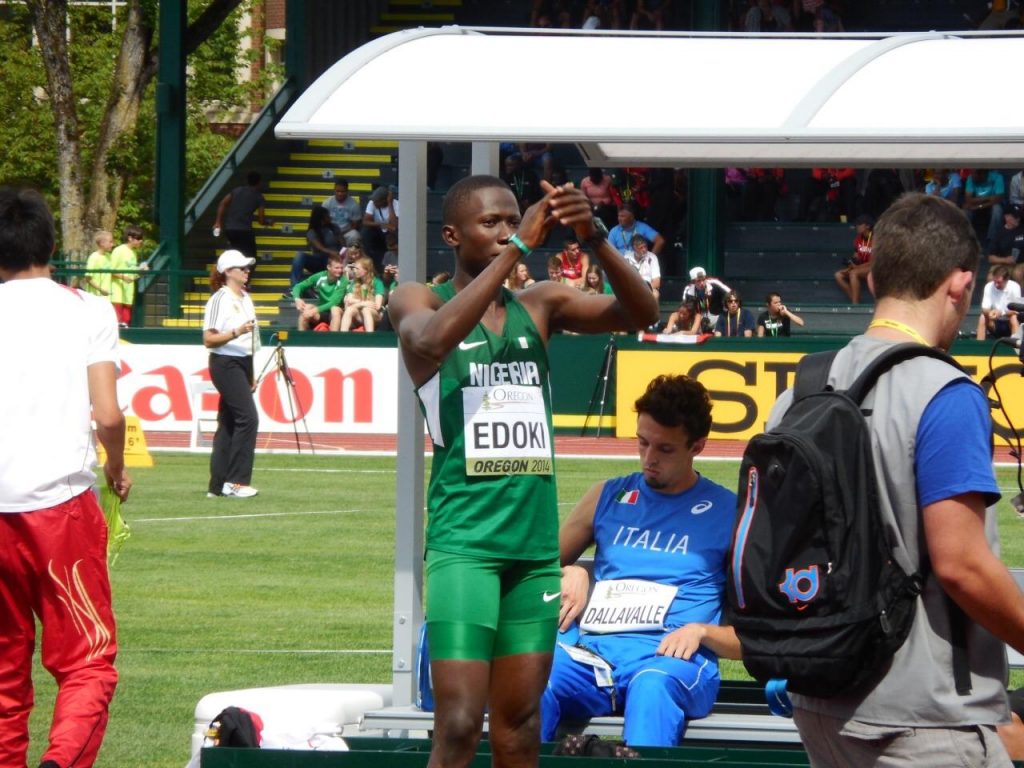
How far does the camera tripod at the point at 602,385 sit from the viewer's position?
23984 mm

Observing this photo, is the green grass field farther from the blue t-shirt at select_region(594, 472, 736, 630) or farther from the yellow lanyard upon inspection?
the yellow lanyard

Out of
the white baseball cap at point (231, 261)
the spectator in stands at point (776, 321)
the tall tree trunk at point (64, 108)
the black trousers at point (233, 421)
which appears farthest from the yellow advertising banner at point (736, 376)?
the tall tree trunk at point (64, 108)

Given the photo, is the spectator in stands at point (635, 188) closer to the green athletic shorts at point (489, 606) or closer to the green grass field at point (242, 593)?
the green grass field at point (242, 593)

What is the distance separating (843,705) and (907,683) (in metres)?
0.15

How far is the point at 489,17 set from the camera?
36.2 m

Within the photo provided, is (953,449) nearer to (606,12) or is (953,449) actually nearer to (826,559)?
(826,559)

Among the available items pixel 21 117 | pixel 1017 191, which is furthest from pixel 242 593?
pixel 21 117

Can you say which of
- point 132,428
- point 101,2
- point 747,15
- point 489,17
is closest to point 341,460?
point 132,428

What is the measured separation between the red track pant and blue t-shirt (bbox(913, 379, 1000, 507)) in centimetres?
325

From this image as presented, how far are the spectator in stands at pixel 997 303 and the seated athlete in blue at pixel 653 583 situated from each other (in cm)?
1881

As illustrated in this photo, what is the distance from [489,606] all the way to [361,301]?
21507mm

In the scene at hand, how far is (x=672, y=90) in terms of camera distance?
5707mm

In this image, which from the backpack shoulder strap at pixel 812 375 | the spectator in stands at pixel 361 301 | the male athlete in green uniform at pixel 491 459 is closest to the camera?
the backpack shoulder strap at pixel 812 375

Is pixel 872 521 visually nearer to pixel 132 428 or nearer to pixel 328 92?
pixel 328 92
